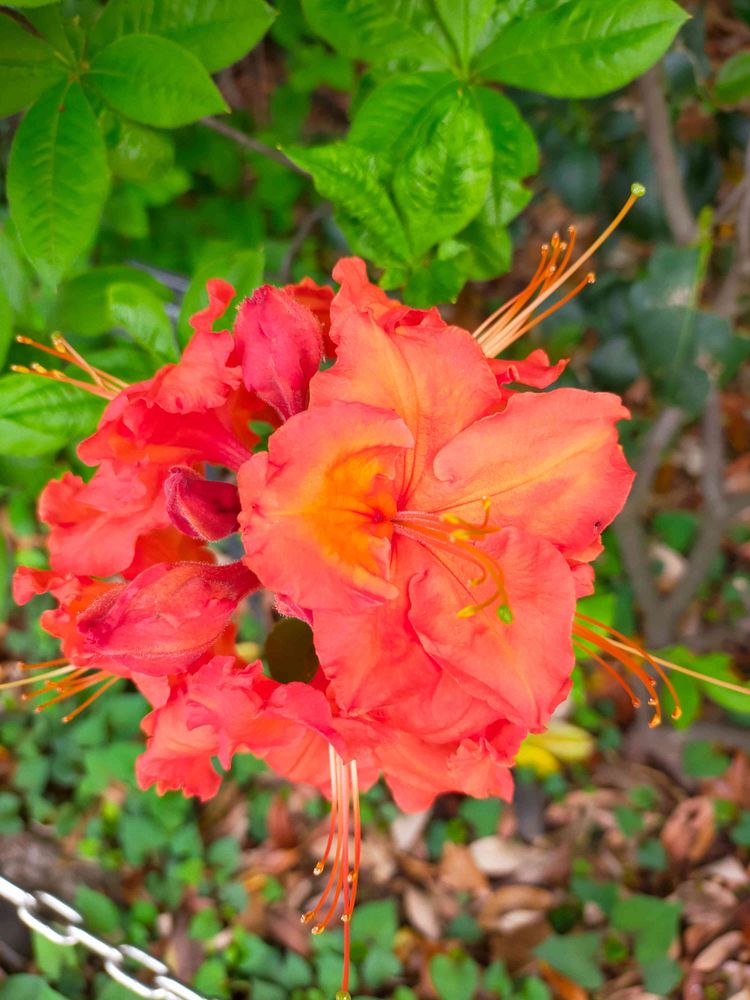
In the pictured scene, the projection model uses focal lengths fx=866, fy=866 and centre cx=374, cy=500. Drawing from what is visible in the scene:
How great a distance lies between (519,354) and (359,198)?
0.63m

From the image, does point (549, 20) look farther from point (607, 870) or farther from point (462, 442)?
point (607, 870)

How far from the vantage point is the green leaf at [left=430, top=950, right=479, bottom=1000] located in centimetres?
162

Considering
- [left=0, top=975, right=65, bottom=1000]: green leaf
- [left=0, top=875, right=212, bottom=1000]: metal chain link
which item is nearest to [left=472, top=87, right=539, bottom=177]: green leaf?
[left=0, top=875, right=212, bottom=1000]: metal chain link

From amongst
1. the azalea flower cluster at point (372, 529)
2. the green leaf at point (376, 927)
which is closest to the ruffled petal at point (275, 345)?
the azalea flower cluster at point (372, 529)

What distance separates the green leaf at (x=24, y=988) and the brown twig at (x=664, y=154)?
1.75 m

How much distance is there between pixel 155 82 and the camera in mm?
884

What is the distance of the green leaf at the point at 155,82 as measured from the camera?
86 centimetres

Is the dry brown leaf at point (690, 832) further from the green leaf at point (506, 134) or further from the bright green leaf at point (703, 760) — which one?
the green leaf at point (506, 134)

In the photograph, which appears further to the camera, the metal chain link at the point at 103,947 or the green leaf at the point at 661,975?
the green leaf at the point at 661,975

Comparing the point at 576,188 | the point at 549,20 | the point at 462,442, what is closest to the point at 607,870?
the point at 576,188

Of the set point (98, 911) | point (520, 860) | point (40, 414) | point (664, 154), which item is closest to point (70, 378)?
point (40, 414)

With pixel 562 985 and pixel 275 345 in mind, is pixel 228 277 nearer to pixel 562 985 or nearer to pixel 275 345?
pixel 275 345

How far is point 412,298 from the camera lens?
949 millimetres

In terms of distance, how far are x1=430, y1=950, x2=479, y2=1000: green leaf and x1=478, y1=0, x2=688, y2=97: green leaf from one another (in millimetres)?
1519
